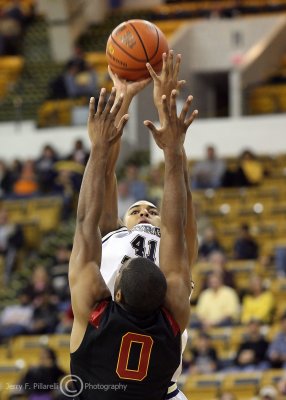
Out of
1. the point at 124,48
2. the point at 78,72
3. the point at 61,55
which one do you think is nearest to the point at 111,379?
the point at 124,48

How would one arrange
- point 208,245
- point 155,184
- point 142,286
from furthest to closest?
1. point 155,184
2. point 208,245
3. point 142,286

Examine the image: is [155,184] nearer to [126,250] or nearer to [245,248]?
[245,248]

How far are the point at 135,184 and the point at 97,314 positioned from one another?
11.9m

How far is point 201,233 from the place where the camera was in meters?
17.0

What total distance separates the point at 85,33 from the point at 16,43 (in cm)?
131

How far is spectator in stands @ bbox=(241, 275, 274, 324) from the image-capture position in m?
13.8

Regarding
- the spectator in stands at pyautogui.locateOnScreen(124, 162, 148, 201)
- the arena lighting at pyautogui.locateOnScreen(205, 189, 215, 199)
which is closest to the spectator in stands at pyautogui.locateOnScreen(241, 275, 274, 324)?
the spectator in stands at pyautogui.locateOnScreen(124, 162, 148, 201)

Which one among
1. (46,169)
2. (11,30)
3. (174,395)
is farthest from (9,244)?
(174,395)

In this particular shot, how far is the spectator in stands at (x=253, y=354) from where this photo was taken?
42.2ft

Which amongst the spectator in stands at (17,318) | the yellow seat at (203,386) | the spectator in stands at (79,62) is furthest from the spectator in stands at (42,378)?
the spectator in stands at (79,62)

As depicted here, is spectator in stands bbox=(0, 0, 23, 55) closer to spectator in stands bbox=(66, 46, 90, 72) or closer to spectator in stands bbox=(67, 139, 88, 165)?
spectator in stands bbox=(66, 46, 90, 72)

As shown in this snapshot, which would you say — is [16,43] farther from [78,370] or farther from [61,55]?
[78,370]

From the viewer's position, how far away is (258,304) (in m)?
13.9

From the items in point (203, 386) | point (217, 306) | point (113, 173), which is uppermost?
point (113, 173)
